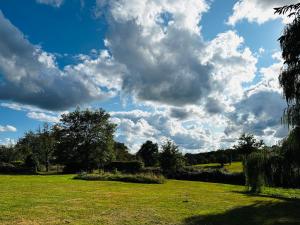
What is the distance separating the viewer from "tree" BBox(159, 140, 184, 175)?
171 ft

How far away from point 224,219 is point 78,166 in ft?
160

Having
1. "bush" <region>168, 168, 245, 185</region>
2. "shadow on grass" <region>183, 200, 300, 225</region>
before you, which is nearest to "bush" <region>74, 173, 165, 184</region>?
"bush" <region>168, 168, 245, 185</region>

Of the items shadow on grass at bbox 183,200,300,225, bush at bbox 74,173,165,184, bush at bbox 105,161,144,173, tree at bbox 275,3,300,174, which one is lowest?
shadow on grass at bbox 183,200,300,225

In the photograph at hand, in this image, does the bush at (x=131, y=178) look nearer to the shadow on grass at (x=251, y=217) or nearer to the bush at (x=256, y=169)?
the bush at (x=256, y=169)

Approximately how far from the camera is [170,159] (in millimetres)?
52469

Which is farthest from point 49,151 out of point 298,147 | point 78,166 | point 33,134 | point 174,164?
point 298,147

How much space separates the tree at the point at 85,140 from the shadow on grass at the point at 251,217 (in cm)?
4524

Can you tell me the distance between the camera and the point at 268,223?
1423cm

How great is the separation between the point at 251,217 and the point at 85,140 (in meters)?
51.0

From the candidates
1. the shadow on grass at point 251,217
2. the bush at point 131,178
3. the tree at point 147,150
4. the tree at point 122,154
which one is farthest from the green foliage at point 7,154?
the shadow on grass at point 251,217

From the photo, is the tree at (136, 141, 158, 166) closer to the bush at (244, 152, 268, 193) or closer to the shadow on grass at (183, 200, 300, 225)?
the bush at (244, 152, 268, 193)

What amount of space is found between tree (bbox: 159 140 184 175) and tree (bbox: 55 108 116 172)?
1307 cm

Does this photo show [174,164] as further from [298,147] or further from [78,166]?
[298,147]

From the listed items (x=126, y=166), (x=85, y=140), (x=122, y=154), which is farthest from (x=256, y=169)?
(x=122, y=154)
